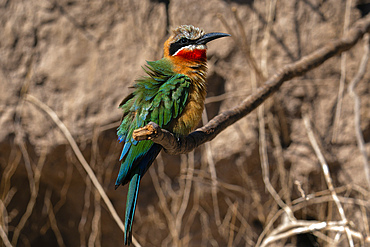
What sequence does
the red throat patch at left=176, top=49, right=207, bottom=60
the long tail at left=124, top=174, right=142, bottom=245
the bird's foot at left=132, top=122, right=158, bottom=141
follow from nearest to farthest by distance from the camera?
the bird's foot at left=132, top=122, right=158, bottom=141
the long tail at left=124, top=174, right=142, bottom=245
the red throat patch at left=176, top=49, right=207, bottom=60

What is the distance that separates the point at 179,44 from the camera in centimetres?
179

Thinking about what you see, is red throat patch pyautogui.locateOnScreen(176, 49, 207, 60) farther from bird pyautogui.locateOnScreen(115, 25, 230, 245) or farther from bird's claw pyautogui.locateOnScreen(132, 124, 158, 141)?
bird's claw pyautogui.locateOnScreen(132, 124, 158, 141)

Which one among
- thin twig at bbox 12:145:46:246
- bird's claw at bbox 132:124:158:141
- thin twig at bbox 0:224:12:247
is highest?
bird's claw at bbox 132:124:158:141

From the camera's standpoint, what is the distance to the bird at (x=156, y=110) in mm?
1453

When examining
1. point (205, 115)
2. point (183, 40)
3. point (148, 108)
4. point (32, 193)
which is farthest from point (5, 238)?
point (183, 40)

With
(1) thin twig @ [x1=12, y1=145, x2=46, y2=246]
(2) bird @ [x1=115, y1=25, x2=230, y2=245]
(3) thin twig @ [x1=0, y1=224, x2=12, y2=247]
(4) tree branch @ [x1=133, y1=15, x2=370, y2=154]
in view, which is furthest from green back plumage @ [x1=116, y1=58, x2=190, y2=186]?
(3) thin twig @ [x1=0, y1=224, x2=12, y2=247]

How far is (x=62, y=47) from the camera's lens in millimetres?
2520

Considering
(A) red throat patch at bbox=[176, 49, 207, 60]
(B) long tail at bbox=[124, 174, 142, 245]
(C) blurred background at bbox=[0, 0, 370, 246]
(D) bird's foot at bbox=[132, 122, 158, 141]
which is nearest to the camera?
(D) bird's foot at bbox=[132, 122, 158, 141]

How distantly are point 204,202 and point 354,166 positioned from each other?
3.22 ft

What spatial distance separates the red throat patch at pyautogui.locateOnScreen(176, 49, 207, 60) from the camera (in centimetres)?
172

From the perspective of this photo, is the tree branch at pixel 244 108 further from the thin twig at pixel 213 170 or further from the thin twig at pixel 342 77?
the thin twig at pixel 213 170

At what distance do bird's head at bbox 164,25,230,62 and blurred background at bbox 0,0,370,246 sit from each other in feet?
1.92

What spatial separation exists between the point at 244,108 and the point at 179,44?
1.42 feet

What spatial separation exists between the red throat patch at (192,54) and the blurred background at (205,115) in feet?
2.16
